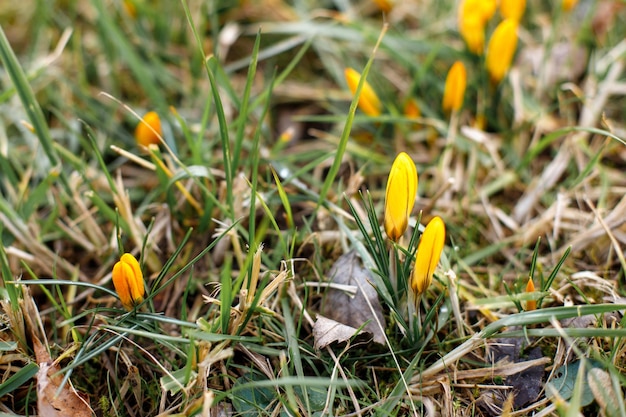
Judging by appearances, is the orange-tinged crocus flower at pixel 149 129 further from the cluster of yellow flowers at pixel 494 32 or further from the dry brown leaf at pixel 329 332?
the cluster of yellow flowers at pixel 494 32

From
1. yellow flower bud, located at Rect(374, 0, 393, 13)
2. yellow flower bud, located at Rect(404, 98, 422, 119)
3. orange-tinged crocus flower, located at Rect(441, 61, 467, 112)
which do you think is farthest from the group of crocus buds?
yellow flower bud, located at Rect(374, 0, 393, 13)

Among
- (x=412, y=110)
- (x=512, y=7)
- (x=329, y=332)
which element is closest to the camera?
(x=329, y=332)

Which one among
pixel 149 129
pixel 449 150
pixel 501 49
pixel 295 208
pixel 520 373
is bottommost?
pixel 520 373

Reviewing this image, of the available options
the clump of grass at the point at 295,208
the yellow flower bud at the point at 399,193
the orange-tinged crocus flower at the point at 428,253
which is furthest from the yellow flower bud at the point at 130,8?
the orange-tinged crocus flower at the point at 428,253

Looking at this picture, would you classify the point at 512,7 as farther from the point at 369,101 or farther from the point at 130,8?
the point at 130,8

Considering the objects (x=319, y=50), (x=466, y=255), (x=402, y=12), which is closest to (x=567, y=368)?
(x=466, y=255)

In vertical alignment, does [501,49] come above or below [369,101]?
above

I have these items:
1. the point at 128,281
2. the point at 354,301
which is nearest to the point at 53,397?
the point at 128,281

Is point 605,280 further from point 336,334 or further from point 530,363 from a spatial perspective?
point 336,334
